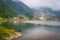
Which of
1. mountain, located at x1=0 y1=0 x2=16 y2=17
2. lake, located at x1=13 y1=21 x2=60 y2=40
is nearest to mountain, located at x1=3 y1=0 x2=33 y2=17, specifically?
mountain, located at x1=0 y1=0 x2=16 y2=17

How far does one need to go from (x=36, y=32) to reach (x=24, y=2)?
65 cm

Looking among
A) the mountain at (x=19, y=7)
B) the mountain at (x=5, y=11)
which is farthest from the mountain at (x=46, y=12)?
the mountain at (x=5, y=11)

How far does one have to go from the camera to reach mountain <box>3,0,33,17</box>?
3758mm

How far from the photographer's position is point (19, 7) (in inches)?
149

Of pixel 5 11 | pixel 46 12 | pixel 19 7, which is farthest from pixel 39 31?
pixel 5 11

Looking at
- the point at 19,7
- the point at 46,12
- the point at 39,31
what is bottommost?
the point at 39,31

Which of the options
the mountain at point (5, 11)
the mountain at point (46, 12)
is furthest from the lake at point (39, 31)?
the mountain at point (5, 11)

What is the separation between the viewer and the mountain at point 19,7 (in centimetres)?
376

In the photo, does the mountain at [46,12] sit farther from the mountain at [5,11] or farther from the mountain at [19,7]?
the mountain at [5,11]

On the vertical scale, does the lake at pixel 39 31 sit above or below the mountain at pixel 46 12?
below

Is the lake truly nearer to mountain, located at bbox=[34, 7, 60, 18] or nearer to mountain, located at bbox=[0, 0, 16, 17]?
mountain, located at bbox=[34, 7, 60, 18]

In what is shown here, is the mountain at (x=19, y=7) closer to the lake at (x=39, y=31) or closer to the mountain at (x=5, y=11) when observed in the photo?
the mountain at (x=5, y=11)

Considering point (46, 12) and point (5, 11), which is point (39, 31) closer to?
point (46, 12)

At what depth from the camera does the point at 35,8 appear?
3787 mm
